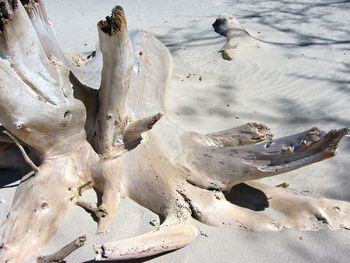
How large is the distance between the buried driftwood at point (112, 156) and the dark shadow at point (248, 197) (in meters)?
0.06

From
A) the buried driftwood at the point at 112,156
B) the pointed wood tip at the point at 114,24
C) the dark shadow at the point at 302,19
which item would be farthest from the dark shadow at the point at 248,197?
the dark shadow at the point at 302,19

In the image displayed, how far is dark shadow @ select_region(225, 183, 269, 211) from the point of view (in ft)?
10.1

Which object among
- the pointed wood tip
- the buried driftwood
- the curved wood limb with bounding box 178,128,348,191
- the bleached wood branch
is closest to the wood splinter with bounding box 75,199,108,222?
the buried driftwood

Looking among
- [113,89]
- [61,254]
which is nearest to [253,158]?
[113,89]

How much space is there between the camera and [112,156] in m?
3.17

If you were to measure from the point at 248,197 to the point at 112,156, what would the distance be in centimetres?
91

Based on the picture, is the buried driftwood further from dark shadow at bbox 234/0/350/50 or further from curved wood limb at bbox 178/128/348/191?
dark shadow at bbox 234/0/350/50

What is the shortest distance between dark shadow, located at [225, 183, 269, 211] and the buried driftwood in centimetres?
6

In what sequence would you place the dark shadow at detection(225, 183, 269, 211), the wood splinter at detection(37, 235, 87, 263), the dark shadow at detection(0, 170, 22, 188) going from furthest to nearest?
the dark shadow at detection(0, 170, 22, 188) → the dark shadow at detection(225, 183, 269, 211) → the wood splinter at detection(37, 235, 87, 263)

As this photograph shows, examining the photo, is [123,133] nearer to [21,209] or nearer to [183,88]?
[21,209]

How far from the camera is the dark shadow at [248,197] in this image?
307 centimetres

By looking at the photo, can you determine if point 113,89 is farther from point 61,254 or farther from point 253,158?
point 61,254

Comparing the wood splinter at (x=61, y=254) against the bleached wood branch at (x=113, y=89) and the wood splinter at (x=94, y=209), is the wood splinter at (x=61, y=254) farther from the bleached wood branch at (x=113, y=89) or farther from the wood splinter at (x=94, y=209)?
the bleached wood branch at (x=113, y=89)

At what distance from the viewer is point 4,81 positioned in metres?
2.76
